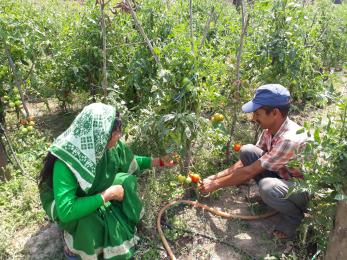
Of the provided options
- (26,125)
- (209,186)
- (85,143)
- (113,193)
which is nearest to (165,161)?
(209,186)

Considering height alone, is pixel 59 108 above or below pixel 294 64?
below

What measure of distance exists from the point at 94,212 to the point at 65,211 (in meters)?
0.29

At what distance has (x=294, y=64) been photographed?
11.4 ft

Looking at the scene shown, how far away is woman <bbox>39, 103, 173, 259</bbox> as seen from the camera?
6.51 feet

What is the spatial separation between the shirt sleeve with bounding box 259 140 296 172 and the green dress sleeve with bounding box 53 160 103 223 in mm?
1287

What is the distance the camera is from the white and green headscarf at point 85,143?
6.49 ft

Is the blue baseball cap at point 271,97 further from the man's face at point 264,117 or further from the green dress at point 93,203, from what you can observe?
the green dress at point 93,203

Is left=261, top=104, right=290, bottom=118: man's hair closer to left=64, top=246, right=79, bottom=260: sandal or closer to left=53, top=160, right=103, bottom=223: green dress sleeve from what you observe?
left=53, top=160, right=103, bottom=223: green dress sleeve

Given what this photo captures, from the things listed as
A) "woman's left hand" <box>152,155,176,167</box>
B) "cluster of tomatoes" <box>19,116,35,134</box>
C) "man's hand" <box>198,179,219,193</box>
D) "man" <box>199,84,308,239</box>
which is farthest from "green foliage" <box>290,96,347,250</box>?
"cluster of tomatoes" <box>19,116,35,134</box>

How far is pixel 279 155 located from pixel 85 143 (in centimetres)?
139

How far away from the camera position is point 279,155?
2488mm

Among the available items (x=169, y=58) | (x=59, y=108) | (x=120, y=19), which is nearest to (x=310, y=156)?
(x=169, y=58)

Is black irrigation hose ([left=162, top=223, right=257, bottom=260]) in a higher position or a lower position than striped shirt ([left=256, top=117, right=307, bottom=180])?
lower

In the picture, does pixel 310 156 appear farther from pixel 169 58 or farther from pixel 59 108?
pixel 59 108
